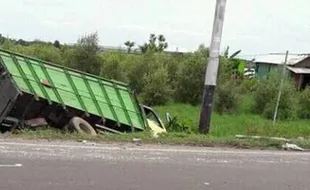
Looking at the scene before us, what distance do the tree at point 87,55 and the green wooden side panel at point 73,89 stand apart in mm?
17774

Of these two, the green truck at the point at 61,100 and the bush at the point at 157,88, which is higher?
the green truck at the point at 61,100

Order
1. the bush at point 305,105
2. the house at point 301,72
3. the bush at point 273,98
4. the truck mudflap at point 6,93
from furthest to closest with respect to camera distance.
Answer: the house at point 301,72
the bush at point 305,105
the bush at point 273,98
the truck mudflap at point 6,93

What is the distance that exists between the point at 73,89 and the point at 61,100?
24.4 inches

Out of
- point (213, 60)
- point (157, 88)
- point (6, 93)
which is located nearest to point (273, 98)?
point (157, 88)

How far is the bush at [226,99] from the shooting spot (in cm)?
2630

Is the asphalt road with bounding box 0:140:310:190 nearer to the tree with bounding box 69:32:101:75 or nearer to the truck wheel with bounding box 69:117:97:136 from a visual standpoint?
the truck wheel with bounding box 69:117:97:136

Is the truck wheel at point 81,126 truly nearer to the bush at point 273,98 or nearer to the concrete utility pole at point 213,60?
the concrete utility pole at point 213,60

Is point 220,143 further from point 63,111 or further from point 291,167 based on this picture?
point 63,111

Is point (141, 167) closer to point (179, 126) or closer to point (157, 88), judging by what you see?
point (179, 126)

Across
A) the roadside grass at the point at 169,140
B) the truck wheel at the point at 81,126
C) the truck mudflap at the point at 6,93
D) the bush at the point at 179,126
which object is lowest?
the bush at the point at 179,126

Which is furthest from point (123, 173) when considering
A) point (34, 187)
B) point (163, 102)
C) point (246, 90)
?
point (246, 90)

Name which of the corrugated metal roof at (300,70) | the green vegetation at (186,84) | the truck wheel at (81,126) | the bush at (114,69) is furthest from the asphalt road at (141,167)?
the corrugated metal roof at (300,70)

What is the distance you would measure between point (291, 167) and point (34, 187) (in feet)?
14.2

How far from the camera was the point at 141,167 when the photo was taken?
7219mm
